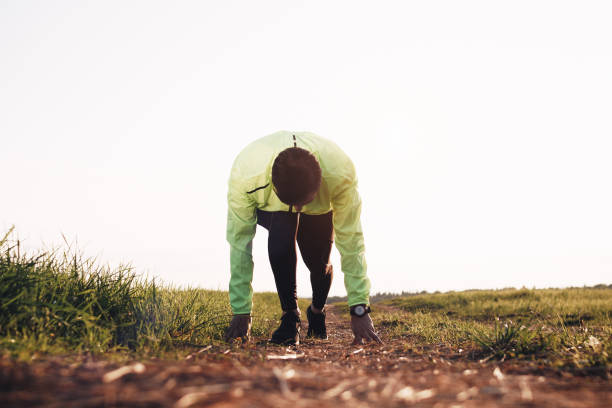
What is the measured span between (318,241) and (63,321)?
2.40 m

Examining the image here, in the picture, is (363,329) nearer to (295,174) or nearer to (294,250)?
(294,250)

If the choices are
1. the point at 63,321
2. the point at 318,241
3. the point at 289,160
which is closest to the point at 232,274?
the point at 318,241

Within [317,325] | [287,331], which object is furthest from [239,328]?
[317,325]

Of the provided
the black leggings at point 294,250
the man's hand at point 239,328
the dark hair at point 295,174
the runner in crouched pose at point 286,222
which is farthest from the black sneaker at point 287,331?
the dark hair at point 295,174

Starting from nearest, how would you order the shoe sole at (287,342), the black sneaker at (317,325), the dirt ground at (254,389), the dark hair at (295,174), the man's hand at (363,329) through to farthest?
the dirt ground at (254,389) → the dark hair at (295,174) → the shoe sole at (287,342) → the man's hand at (363,329) → the black sneaker at (317,325)

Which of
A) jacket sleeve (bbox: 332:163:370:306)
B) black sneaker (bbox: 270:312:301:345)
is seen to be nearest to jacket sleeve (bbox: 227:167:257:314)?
black sneaker (bbox: 270:312:301:345)

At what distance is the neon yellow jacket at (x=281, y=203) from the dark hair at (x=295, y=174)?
0.36 m

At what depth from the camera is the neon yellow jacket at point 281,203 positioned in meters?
3.78

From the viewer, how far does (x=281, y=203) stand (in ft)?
12.3

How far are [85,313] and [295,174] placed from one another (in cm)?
165

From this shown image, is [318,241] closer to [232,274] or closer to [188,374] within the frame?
[232,274]

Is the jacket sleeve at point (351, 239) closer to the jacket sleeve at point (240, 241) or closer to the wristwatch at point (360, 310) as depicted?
the wristwatch at point (360, 310)

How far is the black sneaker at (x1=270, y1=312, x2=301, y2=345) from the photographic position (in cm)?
373

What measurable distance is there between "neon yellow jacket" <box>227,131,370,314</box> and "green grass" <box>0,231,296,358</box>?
54 centimetres
